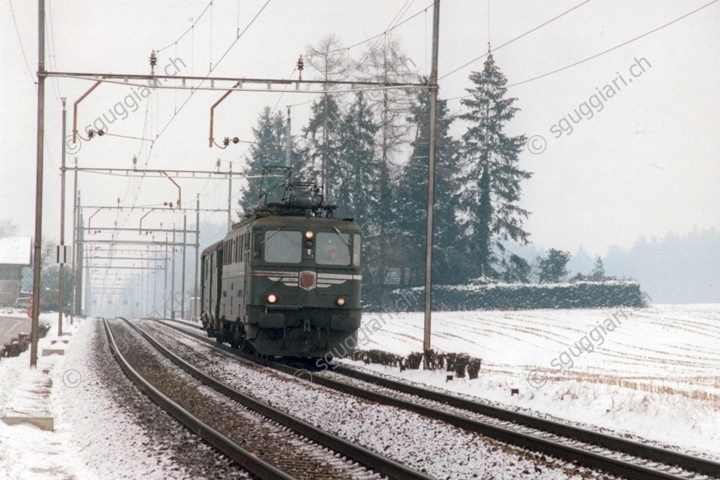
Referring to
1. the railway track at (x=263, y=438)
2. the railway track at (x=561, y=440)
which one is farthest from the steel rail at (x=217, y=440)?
the railway track at (x=561, y=440)

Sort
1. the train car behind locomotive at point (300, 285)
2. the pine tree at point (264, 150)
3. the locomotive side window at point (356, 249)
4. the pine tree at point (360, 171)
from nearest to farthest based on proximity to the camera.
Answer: the train car behind locomotive at point (300, 285) → the locomotive side window at point (356, 249) → the pine tree at point (360, 171) → the pine tree at point (264, 150)

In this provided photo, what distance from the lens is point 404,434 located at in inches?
441

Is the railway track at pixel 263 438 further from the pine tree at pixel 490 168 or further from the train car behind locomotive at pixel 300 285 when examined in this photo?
the pine tree at pixel 490 168

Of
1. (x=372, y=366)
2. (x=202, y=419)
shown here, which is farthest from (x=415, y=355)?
(x=202, y=419)

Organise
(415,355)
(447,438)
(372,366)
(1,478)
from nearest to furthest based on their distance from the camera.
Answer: (1,478), (447,438), (415,355), (372,366)

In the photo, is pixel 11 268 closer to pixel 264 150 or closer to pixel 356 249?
pixel 264 150

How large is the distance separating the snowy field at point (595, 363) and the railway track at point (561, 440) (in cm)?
87

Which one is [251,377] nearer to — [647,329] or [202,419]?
[202,419]

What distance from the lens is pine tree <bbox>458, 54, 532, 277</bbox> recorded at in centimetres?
5962

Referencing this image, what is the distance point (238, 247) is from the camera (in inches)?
896

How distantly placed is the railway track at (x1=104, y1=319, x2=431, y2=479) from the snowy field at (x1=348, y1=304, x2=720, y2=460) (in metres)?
3.76

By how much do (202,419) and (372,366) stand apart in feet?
32.9

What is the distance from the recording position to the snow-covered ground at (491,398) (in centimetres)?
995

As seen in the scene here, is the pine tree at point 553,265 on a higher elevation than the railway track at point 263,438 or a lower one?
higher
